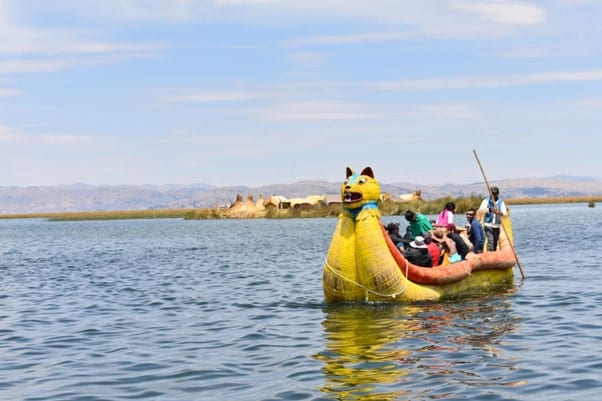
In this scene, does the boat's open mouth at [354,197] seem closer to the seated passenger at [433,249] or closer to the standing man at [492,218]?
the seated passenger at [433,249]

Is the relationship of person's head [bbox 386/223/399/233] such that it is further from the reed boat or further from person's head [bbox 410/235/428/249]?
the reed boat

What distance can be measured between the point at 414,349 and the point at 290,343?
2416mm

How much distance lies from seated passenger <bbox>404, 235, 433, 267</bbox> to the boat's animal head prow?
2.07 meters

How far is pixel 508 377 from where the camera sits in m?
11.7

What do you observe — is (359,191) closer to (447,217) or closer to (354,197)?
(354,197)

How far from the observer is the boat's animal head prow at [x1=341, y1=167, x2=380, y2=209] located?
1791 centimetres

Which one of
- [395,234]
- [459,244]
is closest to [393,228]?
[395,234]

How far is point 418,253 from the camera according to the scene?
19.7m

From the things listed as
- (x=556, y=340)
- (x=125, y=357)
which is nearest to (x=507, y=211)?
(x=556, y=340)

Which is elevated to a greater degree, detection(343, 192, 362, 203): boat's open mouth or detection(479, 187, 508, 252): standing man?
detection(343, 192, 362, 203): boat's open mouth

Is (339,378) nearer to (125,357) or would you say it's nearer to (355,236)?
(125,357)

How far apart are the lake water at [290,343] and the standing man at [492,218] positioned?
1.67 metres

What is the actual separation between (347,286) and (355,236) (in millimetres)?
1152

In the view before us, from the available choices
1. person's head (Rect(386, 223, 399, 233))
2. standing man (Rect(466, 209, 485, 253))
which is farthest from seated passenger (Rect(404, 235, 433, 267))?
standing man (Rect(466, 209, 485, 253))
